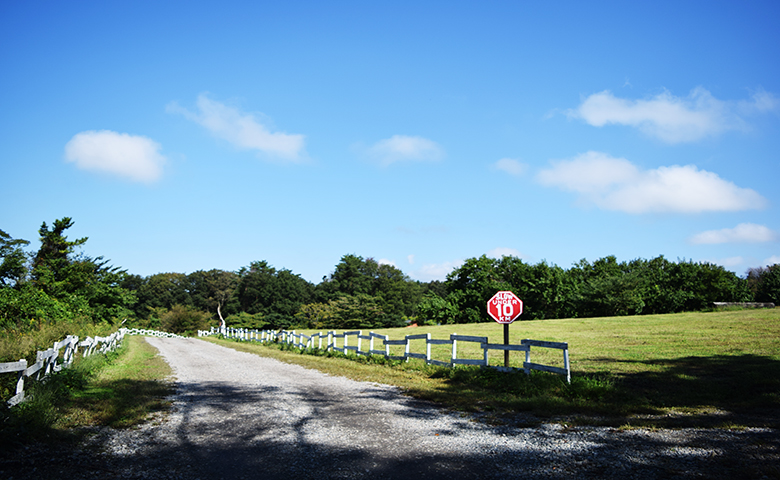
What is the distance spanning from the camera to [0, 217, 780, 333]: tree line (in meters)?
28.0

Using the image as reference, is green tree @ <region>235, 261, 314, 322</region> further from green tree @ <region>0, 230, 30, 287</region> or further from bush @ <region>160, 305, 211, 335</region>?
green tree @ <region>0, 230, 30, 287</region>

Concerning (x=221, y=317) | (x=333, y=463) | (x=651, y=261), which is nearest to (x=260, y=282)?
(x=221, y=317)

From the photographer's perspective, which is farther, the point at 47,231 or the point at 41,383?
the point at 47,231

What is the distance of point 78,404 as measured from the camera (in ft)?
30.2

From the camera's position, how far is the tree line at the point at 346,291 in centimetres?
2795

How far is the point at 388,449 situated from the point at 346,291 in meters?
98.2

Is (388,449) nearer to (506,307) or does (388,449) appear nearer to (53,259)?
(506,307)

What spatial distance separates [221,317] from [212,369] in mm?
90591

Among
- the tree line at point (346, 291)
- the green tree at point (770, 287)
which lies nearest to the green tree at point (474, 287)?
the tree line at point (346, 291)

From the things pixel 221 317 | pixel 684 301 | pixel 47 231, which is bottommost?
pixel 221 317

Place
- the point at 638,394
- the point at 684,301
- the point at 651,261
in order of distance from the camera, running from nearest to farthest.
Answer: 1. the point at 638,394
2. the point at 684,301
3. the point at 651,261

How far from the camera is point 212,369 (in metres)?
17.8

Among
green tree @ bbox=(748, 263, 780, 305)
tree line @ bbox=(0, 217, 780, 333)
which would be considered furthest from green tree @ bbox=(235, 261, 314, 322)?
green tree @ bbox=(748, 263, 780, 305)

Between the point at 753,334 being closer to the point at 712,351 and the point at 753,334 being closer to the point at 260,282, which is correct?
the point at 712,351
